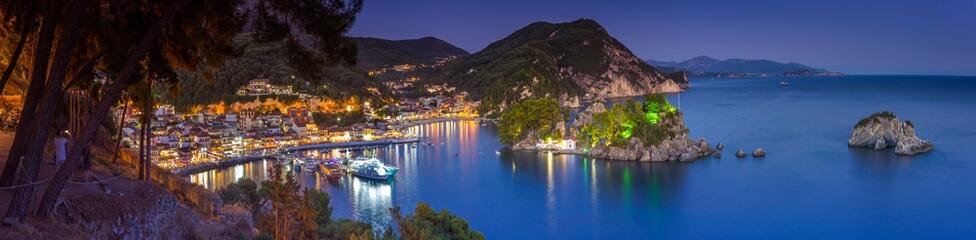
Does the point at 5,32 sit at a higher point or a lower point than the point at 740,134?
higher

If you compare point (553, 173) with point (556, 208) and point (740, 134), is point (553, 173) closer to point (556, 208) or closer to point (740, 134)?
point (556, 208)

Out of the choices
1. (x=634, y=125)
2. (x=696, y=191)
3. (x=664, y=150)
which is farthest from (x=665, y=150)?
(x=696, y=191)

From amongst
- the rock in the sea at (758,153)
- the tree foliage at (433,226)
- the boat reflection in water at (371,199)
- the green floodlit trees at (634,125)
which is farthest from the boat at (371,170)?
the rock in the sea at (758,153)

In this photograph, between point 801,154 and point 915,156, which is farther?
point 801,154

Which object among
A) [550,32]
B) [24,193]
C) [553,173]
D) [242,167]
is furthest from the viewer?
[550,32]

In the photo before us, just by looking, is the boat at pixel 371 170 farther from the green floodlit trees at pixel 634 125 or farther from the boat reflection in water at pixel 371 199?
the green floodlit trees at pixel 634 125

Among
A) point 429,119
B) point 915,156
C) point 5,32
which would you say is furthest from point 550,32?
point 5,32
